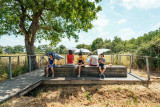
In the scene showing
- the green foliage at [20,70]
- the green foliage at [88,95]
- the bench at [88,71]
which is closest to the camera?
the green foliage at [88,95]

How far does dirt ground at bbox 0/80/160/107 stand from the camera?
134 inches

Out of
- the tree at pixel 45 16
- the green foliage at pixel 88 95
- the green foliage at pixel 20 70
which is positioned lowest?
the green foliage at pixel 88 95

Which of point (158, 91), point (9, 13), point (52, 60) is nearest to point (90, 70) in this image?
point (52, 60)

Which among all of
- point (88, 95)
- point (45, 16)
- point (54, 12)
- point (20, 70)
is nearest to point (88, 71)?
point (88, 95)

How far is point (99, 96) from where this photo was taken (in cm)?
397

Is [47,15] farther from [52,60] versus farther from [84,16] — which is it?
[52,60]

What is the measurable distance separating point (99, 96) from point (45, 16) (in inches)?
368

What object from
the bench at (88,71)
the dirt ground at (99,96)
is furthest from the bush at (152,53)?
the bench at (88,71)

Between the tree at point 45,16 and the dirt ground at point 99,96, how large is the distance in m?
4.16

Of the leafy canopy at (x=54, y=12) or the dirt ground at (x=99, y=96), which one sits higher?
the leafy canopy at (x=54, y=12)

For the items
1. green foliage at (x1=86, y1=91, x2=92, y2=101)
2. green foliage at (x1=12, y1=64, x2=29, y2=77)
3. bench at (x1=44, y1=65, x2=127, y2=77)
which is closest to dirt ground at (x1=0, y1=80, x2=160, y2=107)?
green foliage at (x1=86, y1=91, x2=92, y2=101)

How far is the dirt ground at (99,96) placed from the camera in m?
3.41

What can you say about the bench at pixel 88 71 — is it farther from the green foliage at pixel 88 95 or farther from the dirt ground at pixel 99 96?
the green foliage at pixel 88 95

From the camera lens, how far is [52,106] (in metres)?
3.09
